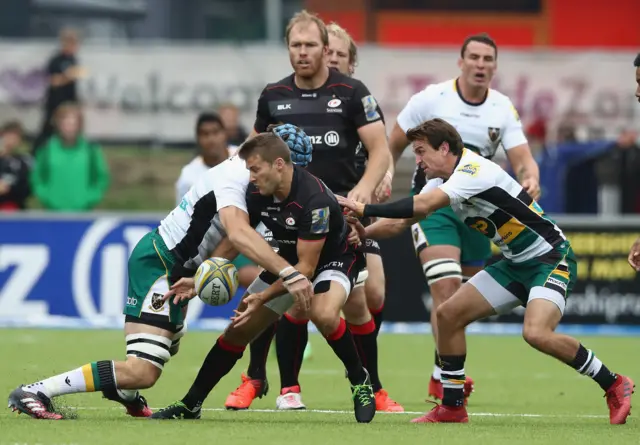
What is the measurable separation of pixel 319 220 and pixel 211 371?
3.89 feet

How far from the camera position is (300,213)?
836 centimetres

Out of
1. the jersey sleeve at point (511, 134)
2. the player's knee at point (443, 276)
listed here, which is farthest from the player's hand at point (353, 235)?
the jersey sleeve at point (511, 134)

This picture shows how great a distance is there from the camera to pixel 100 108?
21375 millimetres

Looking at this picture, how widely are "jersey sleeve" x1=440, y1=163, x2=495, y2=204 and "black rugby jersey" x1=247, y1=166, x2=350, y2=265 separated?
0.70 m

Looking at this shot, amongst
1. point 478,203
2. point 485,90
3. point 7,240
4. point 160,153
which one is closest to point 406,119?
point 485,90

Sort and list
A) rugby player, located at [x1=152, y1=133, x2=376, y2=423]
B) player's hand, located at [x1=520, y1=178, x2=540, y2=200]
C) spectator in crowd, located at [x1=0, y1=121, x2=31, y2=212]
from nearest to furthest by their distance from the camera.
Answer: rugby player, located at [x1=152, y1=133, x2=376, y2=423] < player's hand, located at [x1=520, y1=178, x2=540, y2=200] < spectator in crowd, located at [x1=0, y1=121, x2=31, y2=212]

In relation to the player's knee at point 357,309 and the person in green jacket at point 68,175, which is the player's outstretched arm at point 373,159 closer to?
the player's knee at point 357,309

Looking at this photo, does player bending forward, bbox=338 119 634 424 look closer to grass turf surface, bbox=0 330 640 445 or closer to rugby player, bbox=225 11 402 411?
grass turf surface, bbox=0 330 640 445

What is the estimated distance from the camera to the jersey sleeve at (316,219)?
8336 millimetres

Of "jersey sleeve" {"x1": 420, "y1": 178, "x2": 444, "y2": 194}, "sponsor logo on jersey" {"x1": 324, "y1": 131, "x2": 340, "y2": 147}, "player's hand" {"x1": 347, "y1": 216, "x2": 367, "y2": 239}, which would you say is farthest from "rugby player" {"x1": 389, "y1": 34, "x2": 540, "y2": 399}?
"player's hand" {"x1": 347, "y1": 216, "x2": 367, "y2": 239}

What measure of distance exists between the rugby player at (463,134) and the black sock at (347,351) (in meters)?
1.95

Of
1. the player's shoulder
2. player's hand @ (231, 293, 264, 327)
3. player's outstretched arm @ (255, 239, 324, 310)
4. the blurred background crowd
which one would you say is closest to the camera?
player's outstretched arm @ (255, 239, 324, 310)

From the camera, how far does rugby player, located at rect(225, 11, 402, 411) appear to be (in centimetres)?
996

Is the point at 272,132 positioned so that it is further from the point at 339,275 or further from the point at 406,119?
the point at 406,119
